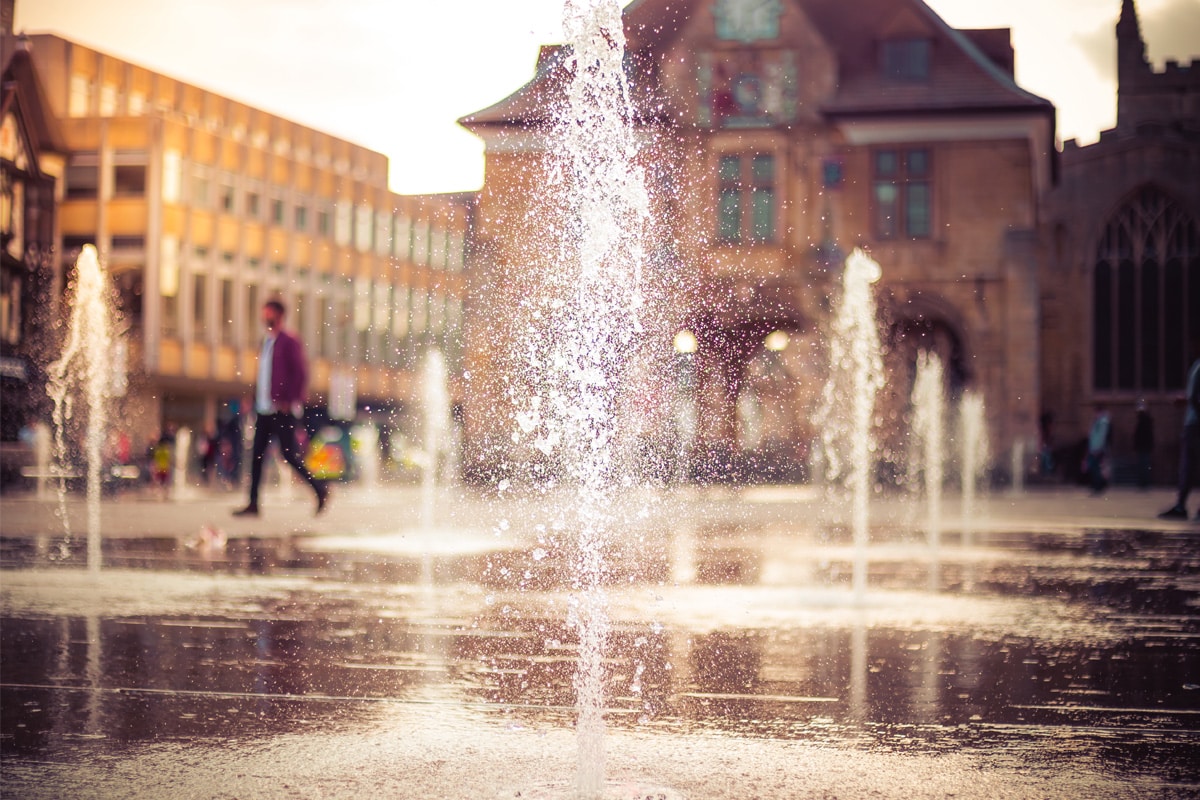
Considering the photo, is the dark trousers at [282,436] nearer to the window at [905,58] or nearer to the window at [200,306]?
the window at [905,58]

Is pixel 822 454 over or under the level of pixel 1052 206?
under

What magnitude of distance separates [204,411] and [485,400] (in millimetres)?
14526

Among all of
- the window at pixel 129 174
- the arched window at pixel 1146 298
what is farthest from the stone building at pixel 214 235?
the arched window at pixel 1146 298

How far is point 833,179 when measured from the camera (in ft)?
133

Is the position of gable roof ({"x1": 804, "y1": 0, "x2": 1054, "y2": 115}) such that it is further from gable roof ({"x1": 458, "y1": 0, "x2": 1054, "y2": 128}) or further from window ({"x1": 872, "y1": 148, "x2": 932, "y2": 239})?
window ({"x1": 872, "y1": 148, "x2": 932, "y2": 239})

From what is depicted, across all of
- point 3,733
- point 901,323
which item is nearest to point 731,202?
point 901,323

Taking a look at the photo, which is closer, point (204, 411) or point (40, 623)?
point (40, 623)

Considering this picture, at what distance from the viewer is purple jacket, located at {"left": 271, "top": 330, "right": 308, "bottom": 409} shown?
13188mm

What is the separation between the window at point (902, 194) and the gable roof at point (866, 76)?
4.22 ft

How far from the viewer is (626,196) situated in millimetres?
6789

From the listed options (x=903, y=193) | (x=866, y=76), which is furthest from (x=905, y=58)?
(x=903, y=193)

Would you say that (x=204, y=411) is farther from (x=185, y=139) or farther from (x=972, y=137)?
→ (x=972, y=137)

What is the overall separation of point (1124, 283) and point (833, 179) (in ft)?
40.3

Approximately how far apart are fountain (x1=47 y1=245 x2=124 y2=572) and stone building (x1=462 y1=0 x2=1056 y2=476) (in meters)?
10.4
